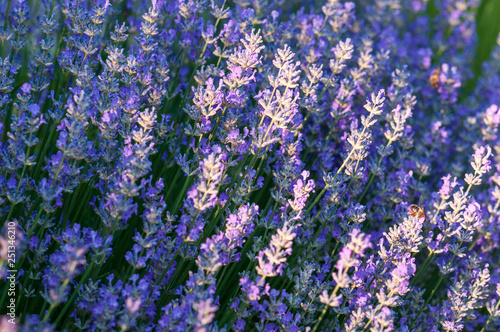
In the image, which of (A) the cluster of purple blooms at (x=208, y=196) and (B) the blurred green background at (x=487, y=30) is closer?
(A) the cluster of purple blooms at (x=208, y=196)

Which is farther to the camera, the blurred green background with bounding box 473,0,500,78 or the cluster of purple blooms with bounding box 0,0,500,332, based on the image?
the blurred green background with bounding box 473,0,500,78

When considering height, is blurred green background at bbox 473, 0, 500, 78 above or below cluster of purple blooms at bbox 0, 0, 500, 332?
above

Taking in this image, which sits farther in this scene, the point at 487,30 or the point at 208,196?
the point at 487,30

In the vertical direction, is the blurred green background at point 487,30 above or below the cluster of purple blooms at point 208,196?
above

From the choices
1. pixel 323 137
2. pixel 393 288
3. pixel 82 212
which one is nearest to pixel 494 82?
pixel 323 137
